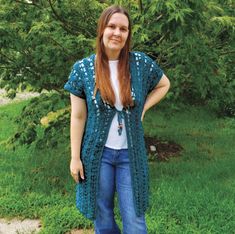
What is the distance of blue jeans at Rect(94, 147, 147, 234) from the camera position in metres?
3.01

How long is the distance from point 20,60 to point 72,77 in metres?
2.78

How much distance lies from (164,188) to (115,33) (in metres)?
2.73

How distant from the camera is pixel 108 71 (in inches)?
117

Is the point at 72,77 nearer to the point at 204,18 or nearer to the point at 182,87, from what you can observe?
the point at 204,18

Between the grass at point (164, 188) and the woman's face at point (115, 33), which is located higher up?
the woman's face at point (115, 33)

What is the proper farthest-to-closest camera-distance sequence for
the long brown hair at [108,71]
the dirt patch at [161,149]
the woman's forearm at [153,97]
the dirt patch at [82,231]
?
the dirt patch at [161,149]
the dirt patch at [82,231]
the woman's forearm at [153,97]
the long brown hair at [108,71]

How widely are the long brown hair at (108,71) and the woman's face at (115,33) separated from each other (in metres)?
0.03

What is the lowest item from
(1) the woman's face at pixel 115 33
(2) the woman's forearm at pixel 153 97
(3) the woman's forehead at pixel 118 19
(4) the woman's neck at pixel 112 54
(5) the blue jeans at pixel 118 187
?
(5) the blue jeans at pixel 118 187

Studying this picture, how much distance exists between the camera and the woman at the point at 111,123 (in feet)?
9.70

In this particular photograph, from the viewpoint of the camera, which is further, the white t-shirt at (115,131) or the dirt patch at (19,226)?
the dirt patch at (19,226)

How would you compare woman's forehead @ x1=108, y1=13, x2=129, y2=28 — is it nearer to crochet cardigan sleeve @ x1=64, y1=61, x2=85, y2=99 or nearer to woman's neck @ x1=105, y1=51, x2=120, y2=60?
woman's neck @ x1=105, y1=51, x2=120, y2=60

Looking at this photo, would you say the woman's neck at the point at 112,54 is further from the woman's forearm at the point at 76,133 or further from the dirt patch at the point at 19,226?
the dirt patch at the point at 19,226

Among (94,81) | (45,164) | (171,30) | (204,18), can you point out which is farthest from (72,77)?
(45,164)

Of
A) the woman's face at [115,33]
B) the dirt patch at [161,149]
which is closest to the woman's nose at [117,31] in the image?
the woman's face at [115,33]
